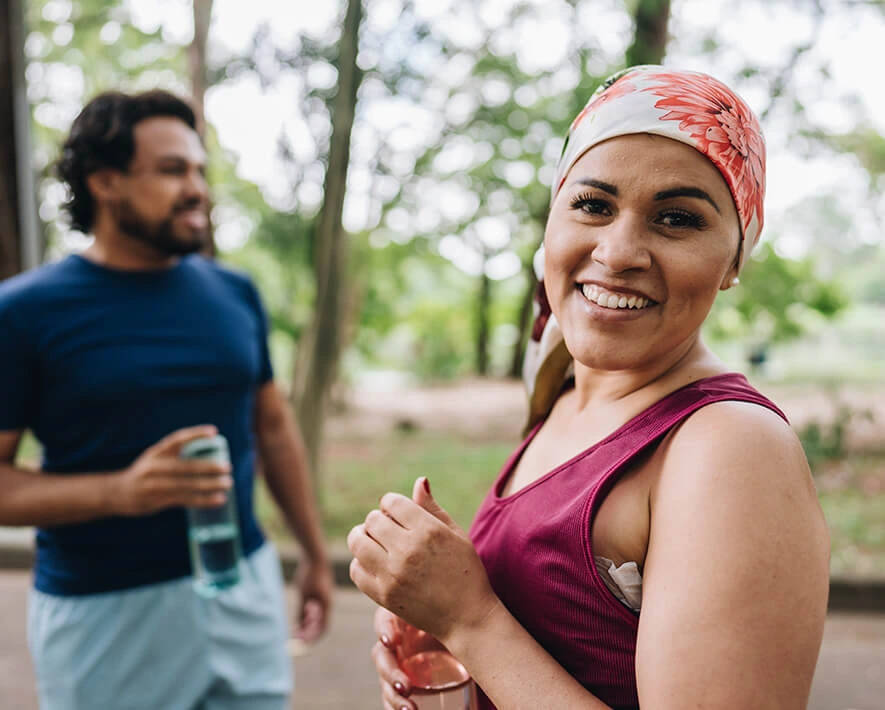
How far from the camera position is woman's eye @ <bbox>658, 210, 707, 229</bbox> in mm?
900

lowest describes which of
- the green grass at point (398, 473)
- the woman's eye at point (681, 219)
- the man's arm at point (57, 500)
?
the green grass at point (398, 473)

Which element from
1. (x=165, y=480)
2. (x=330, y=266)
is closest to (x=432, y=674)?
(x=165, y=480)

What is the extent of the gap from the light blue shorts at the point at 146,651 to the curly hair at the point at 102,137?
1.11 metres

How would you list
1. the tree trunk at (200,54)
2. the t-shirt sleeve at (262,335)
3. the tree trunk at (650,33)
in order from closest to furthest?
the t-shirt sleeve at (262,335)
the tree trunk at (650,33)
the tree trunk at (200,54)

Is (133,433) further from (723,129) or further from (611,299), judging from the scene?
(723,129)

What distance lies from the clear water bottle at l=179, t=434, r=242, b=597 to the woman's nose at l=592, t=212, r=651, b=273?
130cm

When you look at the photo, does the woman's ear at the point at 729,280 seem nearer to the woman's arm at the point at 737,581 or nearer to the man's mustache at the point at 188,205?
the woman's arm at the point at 737,581

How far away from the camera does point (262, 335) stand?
7.93 ft

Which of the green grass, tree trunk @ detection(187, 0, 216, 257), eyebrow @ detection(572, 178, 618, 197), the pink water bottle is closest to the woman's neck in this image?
eyebrow @ detection(572, 178, 618, 197)

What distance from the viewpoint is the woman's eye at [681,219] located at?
2.95ft

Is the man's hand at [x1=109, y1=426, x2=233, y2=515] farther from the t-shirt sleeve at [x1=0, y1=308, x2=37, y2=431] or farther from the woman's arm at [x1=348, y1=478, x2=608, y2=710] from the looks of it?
the woman's arm at [x1=348, y1=478, x2=608, y2=710]

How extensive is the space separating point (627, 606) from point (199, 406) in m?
1.51

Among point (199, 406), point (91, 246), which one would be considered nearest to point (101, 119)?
point (91, 246)

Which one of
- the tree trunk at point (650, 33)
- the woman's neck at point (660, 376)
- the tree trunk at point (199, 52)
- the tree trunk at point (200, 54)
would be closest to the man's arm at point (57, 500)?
the woman's neck at point (660, 376)
